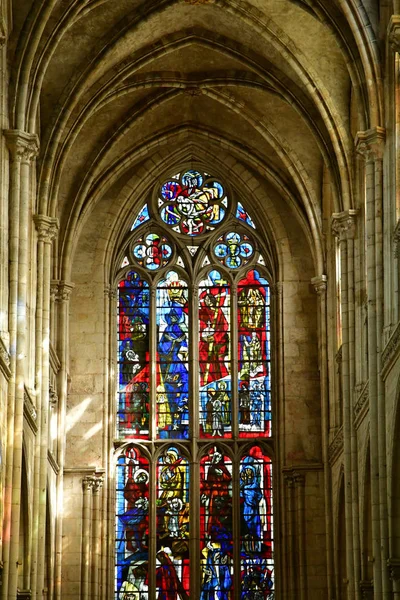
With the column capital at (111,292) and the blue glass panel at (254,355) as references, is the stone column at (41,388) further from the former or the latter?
the blue glass panel at (254,355)

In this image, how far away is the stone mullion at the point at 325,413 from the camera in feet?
110

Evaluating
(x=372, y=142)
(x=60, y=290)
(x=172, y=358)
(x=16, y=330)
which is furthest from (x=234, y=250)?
(x=16, y=330)

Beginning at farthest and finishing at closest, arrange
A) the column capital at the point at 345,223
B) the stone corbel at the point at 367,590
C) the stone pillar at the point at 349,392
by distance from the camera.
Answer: the column capital at the point at 345,223 < the stone pillar at the point at 349,392 < the stone corbel at the point at 367,590

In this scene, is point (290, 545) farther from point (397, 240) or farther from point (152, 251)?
point (397, 240)

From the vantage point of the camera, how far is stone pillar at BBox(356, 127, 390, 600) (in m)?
26.2

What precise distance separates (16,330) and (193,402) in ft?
35.5

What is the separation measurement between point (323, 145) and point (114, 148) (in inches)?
234

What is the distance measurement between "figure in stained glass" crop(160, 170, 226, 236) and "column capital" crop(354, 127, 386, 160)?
11109 millimetres

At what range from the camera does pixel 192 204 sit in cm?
3884

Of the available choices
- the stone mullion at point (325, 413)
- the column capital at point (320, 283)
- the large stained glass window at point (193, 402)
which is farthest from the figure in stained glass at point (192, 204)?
the stone mullion at point (325, 413)

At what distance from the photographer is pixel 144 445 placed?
121 ft

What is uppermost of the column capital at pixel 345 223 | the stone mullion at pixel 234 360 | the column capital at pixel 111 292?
the column capital at pixel 345 223

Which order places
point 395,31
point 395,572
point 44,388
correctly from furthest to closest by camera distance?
1. point 44,388
2. point 395,572
3. point 395,31

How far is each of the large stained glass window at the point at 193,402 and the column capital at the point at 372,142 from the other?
34.8 feet
